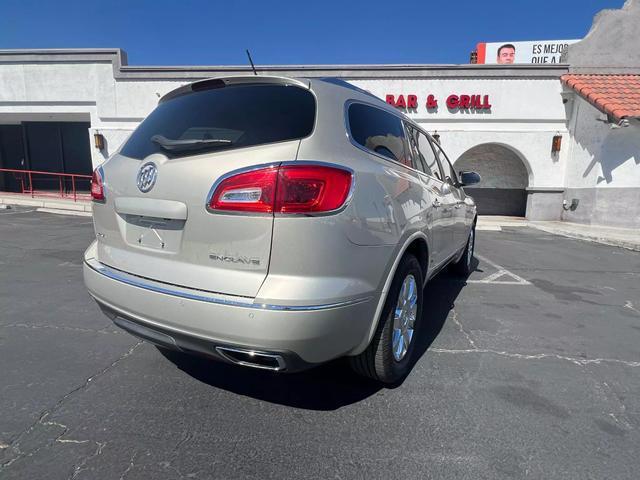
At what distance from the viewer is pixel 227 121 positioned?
6.90 feet

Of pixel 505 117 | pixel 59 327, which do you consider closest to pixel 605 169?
pixel 505 117

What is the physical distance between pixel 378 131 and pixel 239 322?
5.02ft

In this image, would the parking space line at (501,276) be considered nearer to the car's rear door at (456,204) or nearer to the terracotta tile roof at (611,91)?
the car's rear door at (456,204)

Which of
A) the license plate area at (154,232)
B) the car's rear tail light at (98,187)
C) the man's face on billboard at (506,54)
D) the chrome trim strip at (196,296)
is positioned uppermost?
the man's face on billboard at (506,54)

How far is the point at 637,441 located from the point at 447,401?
1.00m

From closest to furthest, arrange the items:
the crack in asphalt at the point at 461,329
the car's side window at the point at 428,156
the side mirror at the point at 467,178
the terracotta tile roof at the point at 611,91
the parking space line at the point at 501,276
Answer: the crack in asphalt at the point at 461,329 < the car's side window at the point at 428,156 < the side mirror at the point at 467,178 < the parking space line at the point at 501,276 < the terracotta tile roof at the point at 611,91

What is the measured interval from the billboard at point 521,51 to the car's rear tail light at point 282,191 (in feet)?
91.3

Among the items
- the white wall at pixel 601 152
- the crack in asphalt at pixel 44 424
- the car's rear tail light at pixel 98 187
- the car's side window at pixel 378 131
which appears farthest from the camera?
the white wall at pixel 601 152

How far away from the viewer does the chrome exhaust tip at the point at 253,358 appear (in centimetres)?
178

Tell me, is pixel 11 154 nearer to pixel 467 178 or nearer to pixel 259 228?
pixel 467 178

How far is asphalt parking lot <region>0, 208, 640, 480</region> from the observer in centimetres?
190

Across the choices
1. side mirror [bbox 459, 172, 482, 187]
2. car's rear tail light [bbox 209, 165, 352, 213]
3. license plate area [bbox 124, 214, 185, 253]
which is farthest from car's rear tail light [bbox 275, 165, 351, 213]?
side mirror [bbox 459, 172, 482, 187]

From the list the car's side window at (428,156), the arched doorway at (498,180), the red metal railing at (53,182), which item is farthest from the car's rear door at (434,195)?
the red metal railing at (53,182)

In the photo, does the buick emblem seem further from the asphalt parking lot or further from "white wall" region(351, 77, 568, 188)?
"white wall" region(351, 77, 568, 188)
